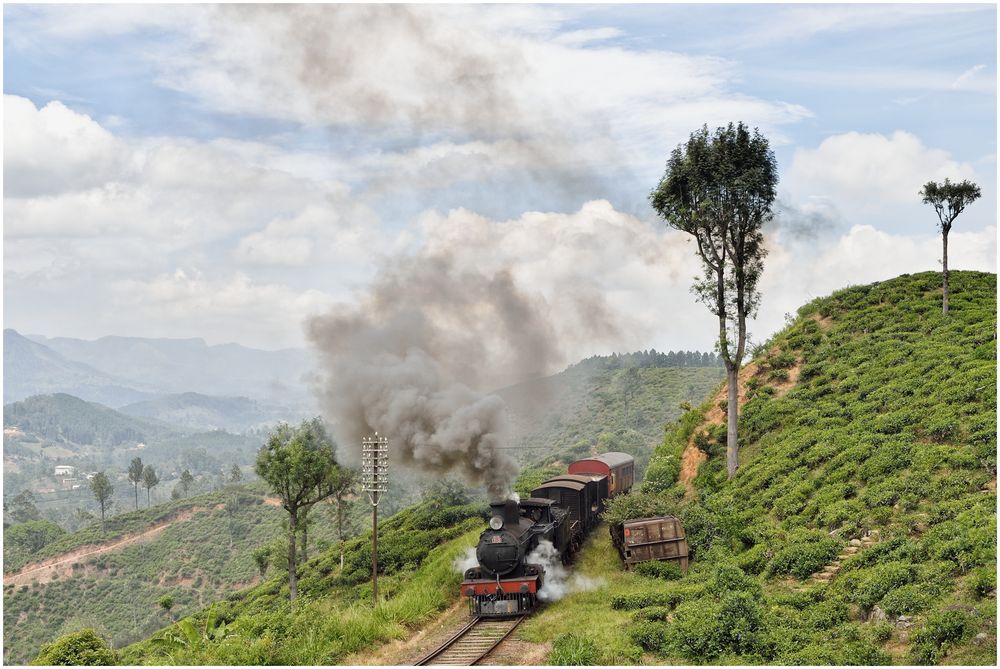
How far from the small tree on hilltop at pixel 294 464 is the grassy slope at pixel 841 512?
1505cm

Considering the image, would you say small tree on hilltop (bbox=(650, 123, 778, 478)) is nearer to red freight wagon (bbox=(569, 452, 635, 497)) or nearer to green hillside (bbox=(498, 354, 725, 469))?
red freight wagon (bbox=(569, 452, 635, 497))

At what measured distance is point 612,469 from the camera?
43812 mm

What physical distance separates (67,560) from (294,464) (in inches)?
3298

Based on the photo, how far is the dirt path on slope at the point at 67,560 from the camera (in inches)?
3944

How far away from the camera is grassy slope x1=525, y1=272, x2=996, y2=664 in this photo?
62.8 feet

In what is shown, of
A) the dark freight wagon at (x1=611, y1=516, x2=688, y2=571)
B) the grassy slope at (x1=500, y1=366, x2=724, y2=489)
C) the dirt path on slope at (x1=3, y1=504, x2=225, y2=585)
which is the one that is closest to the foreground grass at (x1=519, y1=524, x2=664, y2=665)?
the dark freight wagon at (x1=611, y1=516, x2=688, y2=571)

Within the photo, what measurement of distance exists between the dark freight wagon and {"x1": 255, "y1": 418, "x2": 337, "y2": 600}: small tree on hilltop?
58.5 ft

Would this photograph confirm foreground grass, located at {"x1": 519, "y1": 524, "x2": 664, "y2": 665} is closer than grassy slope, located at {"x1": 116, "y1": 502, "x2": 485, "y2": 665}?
Yes

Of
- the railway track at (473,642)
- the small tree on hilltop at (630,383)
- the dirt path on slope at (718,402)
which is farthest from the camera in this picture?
the small tree on hilltop at (630,383)

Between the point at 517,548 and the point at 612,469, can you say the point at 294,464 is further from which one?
the point at 517,548

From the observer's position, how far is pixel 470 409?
31.3m

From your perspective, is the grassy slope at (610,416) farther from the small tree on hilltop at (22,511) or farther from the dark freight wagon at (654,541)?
the small tree on hilltop at (22,511)

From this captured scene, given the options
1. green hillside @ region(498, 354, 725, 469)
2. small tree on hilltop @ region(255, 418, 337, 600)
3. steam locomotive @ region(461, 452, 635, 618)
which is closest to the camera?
steam locomotive @ region(461, 452, 635, 618)

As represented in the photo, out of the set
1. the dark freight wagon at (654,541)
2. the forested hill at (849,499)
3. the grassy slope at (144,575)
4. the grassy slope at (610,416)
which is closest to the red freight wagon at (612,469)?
the forested hill at (849,499)
